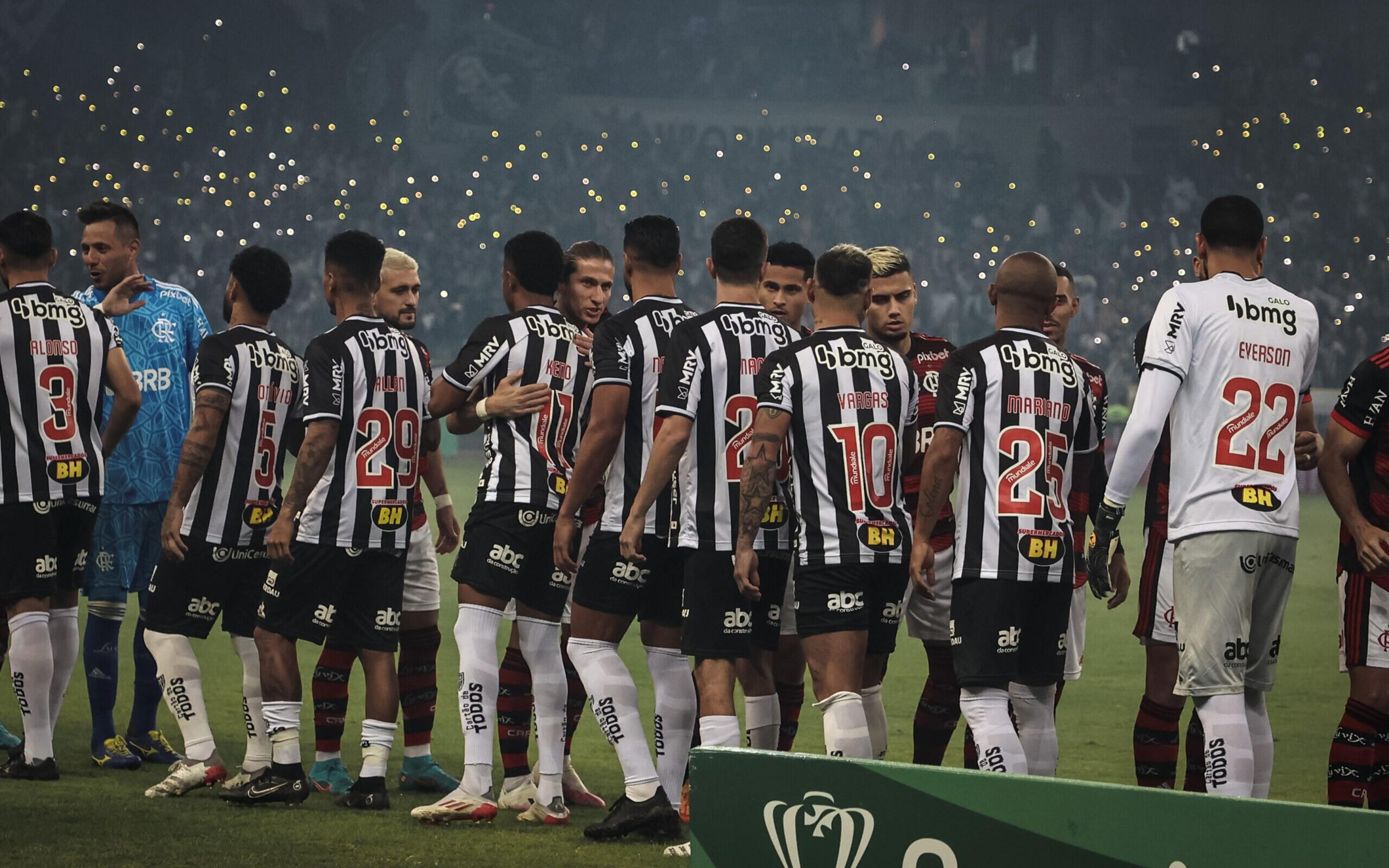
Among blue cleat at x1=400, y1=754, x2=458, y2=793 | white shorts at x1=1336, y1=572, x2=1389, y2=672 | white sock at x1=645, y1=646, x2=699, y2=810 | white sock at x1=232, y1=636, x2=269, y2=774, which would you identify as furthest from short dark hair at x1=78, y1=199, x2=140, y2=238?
white shorts at x1=1336, y1=572, x2=1389, y2=672

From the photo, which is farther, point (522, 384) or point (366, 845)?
point (522, 384)

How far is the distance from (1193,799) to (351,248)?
399cm

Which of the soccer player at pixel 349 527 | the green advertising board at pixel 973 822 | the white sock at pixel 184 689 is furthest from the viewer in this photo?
the white sock at pixel 184 689

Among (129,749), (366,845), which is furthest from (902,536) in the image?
(129,749)

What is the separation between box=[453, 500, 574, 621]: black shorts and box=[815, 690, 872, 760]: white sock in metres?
1.20

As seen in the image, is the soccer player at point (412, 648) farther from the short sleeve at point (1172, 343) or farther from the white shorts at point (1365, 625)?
the white shorts at point (1365, 625)

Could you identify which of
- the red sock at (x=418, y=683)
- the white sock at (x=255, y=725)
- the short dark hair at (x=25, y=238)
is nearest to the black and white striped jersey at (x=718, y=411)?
the red sock at (x=418, y=683)

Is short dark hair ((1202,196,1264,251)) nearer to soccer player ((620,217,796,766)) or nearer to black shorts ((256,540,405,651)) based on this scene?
soccer player ((620,217,796,766))

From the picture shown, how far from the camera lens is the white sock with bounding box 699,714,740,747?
15.4 feet

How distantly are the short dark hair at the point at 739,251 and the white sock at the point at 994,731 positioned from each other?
1564 mm

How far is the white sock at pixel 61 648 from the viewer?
228 inches

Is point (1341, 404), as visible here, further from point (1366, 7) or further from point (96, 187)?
point (1366, 7)

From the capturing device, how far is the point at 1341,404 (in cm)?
471

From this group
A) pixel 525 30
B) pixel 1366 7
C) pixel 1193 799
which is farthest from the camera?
pixel 525 30
